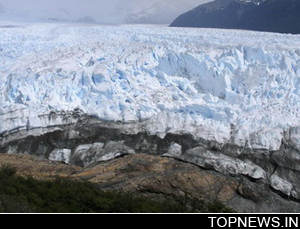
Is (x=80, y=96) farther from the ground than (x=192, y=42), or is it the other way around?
(x=192, y=42)

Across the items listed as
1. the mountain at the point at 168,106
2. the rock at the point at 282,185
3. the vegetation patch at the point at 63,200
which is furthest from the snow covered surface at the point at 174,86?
the vegetation patch at the point at 63,200

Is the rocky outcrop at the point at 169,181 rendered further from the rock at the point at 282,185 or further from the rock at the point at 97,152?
the rock at the point at 97,152

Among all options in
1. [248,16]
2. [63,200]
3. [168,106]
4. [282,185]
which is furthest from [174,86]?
[248,16]

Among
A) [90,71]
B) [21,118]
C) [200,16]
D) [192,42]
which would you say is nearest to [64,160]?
[21,118]

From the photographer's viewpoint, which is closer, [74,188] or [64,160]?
[74,188]

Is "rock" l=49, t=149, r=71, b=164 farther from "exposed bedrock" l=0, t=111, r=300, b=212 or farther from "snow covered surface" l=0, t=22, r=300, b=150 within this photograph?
"snow covered surface" l=0, t=22, r=300, b=150

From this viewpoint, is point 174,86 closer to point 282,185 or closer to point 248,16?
point 282,185

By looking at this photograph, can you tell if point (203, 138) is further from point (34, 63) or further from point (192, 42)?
point (34, 63)

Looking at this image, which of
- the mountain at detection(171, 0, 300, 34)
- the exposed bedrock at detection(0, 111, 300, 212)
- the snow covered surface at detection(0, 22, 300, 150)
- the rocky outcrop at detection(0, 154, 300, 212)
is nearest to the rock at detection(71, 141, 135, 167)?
the exposed bedrock at detection(0, 111, 300, 212)
